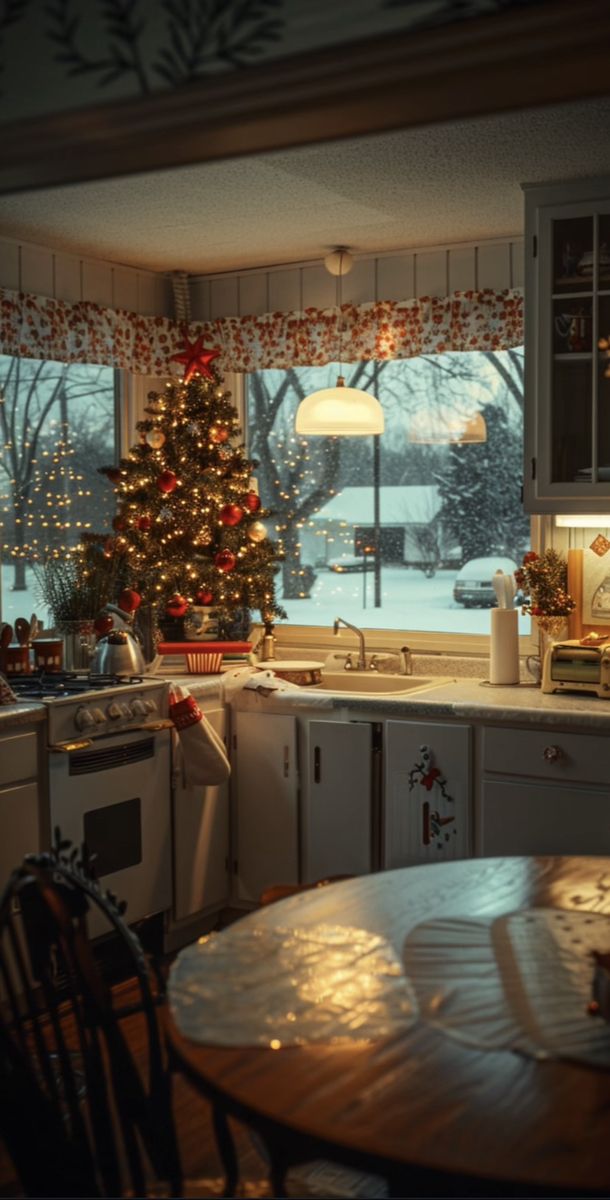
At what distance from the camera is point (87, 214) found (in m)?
4.19

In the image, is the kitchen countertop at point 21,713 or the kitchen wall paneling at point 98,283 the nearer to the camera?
the kitchen countertop at point 21,713

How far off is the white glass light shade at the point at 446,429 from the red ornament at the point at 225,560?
2.75 ft

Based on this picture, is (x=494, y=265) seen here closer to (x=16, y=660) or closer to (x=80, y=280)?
(x=80, y=280)

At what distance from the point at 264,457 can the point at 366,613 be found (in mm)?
795

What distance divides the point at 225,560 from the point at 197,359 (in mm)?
821

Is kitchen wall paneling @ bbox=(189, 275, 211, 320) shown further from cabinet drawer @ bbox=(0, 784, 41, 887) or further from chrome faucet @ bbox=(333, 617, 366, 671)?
cabinet drawer @ bbox=(0, 784, 41, 887)

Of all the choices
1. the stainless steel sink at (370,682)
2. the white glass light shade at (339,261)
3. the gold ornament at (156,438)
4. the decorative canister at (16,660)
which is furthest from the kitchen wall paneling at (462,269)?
the decorative canister at (16,660)

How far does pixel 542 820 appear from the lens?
3.85 m

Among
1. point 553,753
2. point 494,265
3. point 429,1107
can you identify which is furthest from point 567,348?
point 429,1107

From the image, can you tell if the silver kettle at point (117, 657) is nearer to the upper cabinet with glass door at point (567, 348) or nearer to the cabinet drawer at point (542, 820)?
the cabinet drawer at point (542, 820)

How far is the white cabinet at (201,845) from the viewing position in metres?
4.29

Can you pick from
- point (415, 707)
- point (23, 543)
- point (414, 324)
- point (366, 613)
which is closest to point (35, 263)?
point (23, 543)

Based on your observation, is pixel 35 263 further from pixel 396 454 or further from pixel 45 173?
pixel 45 173

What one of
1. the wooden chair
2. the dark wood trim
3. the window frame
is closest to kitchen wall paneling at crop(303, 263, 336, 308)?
the window frame
